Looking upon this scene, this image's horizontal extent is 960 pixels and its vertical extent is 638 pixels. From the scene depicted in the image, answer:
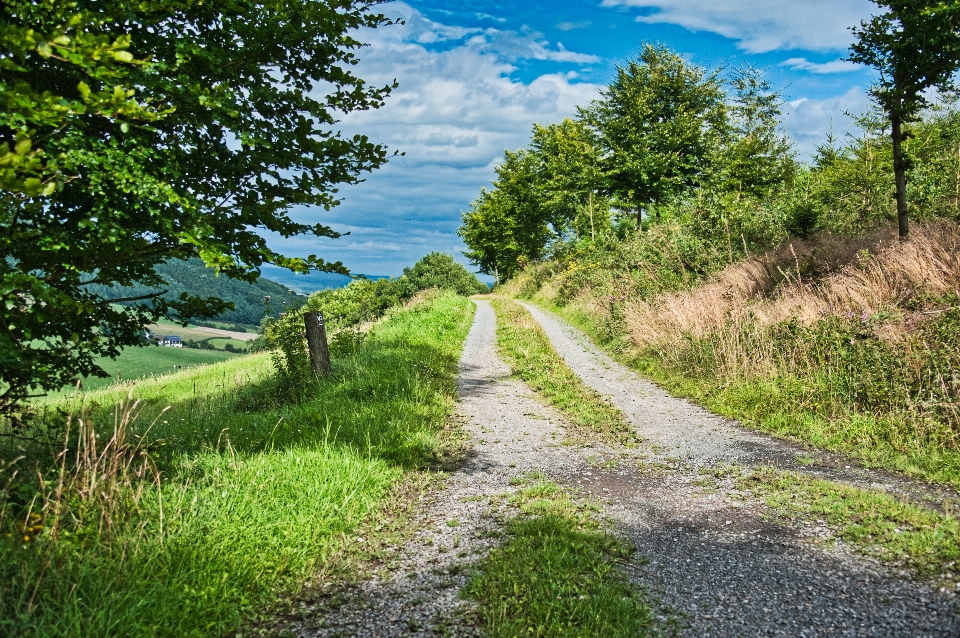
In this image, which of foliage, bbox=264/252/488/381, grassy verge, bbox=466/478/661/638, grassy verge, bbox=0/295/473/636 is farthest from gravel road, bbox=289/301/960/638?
foliage, bbox=264/252/488/381

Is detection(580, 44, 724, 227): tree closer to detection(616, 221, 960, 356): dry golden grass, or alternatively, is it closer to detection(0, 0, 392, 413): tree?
detection(616, 221, 960, 356): dry golden grass

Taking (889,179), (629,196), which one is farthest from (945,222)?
(629,196)

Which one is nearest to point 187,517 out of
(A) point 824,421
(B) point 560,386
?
(A) point 824,421

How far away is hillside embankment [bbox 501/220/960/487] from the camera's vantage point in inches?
250

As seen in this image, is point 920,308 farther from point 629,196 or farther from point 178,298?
point 629,196

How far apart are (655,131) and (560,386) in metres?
18.5

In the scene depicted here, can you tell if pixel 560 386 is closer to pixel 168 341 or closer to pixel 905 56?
pixel 905 56

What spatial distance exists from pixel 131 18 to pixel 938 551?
6.70 meters

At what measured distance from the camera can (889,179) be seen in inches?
679

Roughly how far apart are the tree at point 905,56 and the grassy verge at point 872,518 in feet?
27.4

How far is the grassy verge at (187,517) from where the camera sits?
3.15 m

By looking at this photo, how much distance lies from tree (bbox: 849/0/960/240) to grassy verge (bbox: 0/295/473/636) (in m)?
11.2

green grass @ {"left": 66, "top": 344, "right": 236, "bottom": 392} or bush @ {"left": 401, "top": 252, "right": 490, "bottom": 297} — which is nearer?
green grass @ {"left": 66, "top": 344, "right": 236, "bottom": 392}

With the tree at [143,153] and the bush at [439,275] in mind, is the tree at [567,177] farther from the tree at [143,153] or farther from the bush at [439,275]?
the tree at [143,153]
